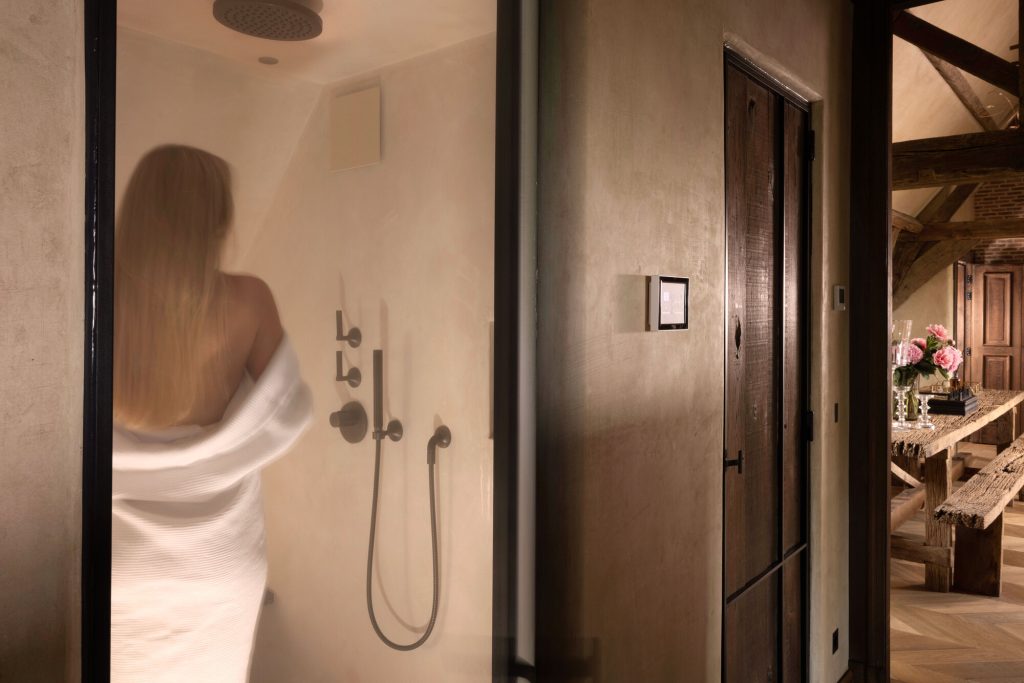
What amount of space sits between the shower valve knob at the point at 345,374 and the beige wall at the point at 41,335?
385mm

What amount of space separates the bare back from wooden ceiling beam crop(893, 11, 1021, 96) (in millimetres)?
4639

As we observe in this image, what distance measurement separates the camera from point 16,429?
2.45 ft

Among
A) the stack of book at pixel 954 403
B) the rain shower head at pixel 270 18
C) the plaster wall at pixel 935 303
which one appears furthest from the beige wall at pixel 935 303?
the rain shower head at pixel 270 18

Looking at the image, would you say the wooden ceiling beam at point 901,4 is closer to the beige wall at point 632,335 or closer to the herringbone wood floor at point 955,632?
the beige wall at point 632,335

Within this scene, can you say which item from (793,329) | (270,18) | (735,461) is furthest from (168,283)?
(793,329)

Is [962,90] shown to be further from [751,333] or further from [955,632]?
A: [751,333]

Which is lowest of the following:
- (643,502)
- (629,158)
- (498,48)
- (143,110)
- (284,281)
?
(643,502)

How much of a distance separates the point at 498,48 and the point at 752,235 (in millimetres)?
1289

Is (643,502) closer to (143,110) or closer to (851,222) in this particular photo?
(143,110)

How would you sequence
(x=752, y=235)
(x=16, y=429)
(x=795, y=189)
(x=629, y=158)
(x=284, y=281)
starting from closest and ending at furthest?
(x=16, y=429) → (x=284, y=281) → (x=629, y=158) → (x=752, y=235) → (x=795, y=189)

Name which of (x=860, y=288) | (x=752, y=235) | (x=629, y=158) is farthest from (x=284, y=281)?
(x=860, y=288)

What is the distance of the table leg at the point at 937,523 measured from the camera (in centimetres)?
429

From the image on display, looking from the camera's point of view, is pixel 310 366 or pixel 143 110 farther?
pixel 310 366

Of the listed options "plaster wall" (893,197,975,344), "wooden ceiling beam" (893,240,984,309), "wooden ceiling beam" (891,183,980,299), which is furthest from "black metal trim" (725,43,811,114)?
"plaster wall" (893,197,975,344)
